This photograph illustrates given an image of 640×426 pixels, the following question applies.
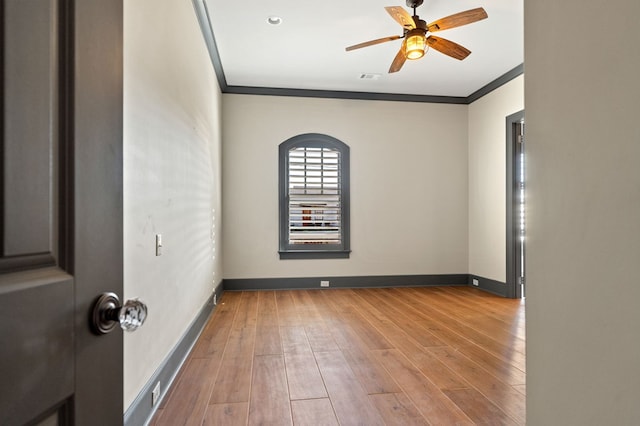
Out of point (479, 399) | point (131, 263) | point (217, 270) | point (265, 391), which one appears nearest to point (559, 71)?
point (131, 263)

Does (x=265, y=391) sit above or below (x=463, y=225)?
below

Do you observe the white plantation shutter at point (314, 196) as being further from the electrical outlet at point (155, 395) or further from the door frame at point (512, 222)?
the electrical outlet at point (155, 395)

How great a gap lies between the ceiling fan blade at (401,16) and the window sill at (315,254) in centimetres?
324

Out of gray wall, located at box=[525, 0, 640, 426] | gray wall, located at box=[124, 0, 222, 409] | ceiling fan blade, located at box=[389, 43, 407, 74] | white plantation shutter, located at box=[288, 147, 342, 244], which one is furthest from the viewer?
white plantation shutter, located at box=[288, 147, 342, 244]

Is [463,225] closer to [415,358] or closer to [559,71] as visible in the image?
[415,358]

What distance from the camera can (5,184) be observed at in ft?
1.52

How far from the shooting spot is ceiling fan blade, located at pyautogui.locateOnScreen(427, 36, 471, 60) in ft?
10.3

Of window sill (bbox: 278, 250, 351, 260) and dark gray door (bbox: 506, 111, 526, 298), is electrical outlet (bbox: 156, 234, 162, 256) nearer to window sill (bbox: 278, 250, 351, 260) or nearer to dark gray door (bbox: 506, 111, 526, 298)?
window sill (bbox: 278, 250, 351, 260)

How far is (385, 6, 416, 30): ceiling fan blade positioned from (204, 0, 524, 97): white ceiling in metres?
0.39

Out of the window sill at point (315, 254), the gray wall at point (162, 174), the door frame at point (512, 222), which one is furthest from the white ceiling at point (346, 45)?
the window sill at point (315, 254)

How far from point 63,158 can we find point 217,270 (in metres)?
4.07

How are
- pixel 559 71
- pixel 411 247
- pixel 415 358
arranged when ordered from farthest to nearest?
pixel 411 247
pixel 415 358
pixel 559 71

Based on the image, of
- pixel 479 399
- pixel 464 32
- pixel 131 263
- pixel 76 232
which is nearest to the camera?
pixel 76 232

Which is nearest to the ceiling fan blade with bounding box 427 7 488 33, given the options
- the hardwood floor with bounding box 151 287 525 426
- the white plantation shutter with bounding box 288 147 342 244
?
the white plantation shutter with bounding box 288 147 342 244
